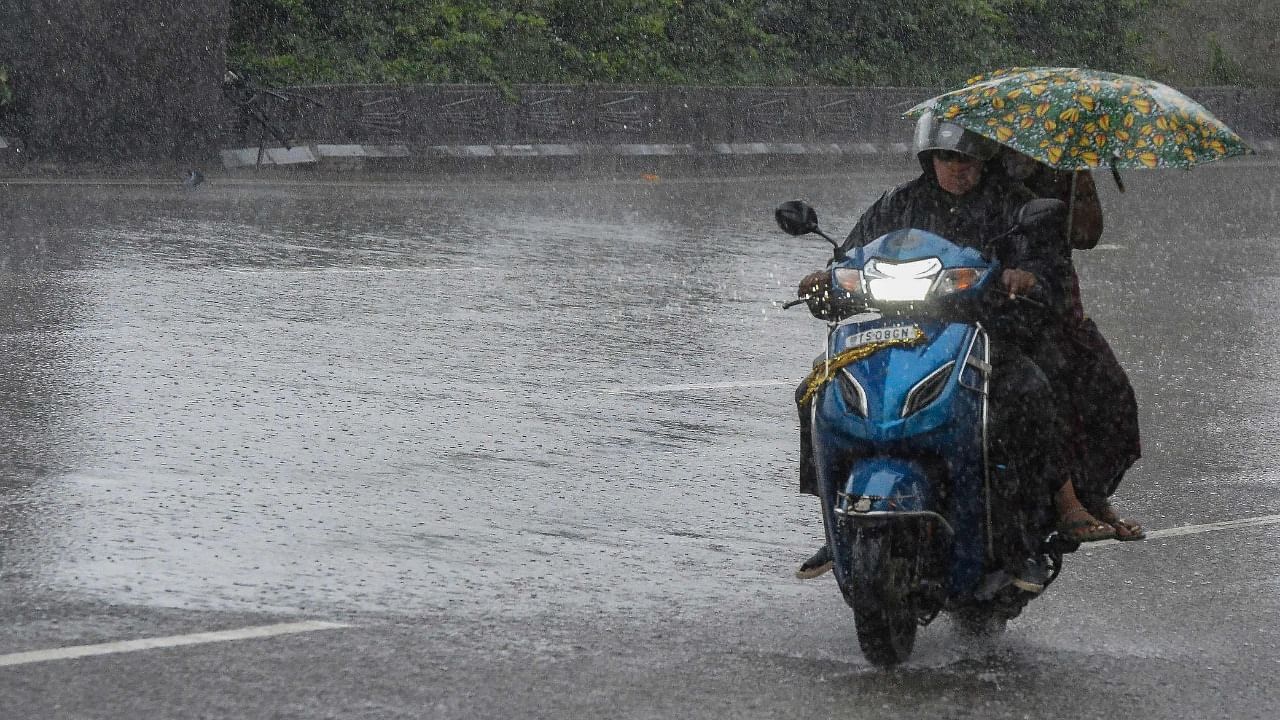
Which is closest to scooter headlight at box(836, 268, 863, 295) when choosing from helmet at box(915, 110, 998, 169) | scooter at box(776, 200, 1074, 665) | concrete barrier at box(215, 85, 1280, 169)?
scooter at box(776, 200, 1074, 665)

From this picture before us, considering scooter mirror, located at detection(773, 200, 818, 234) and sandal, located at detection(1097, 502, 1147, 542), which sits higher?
scooter mirror, located at detection(773, 200, 818, 234)

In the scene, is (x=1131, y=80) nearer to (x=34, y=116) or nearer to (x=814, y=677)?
(x=814, y=677)

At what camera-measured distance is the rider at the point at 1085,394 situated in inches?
241

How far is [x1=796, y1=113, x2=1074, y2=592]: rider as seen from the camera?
18.9 ft

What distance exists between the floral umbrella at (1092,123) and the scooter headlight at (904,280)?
20.5 inches

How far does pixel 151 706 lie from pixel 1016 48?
3674cm

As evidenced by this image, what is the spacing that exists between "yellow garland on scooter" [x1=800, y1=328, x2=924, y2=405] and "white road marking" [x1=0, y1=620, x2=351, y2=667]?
1490 mm

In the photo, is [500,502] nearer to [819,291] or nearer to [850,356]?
[819,291]

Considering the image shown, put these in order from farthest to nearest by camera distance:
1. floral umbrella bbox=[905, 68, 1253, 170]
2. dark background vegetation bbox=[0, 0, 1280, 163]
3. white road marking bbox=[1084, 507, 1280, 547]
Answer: dark background vegetation bbox=[0, 0, 1280, 163], white road marking bbox=[1084, 507, 1280, 547], floral umbrella bbox=[905, 68, 1253, 170]

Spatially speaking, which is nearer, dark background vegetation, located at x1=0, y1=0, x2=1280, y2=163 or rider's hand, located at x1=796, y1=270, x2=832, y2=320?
rider's hand, located at x1=796, y1=270, x2=832, y2=320

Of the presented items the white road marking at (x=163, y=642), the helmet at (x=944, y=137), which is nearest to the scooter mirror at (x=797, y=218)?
the helmet at (x=944, y=137)

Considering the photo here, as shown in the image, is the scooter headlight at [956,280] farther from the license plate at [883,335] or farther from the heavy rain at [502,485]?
the heavy rain at [502,485]

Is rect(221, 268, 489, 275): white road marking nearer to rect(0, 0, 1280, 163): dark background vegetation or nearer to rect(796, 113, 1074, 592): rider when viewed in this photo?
rect(0, 0, 1280, 163): dark background vegetation

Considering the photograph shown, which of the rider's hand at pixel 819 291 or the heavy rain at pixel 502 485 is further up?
the rider's hand at pixel 819 291
